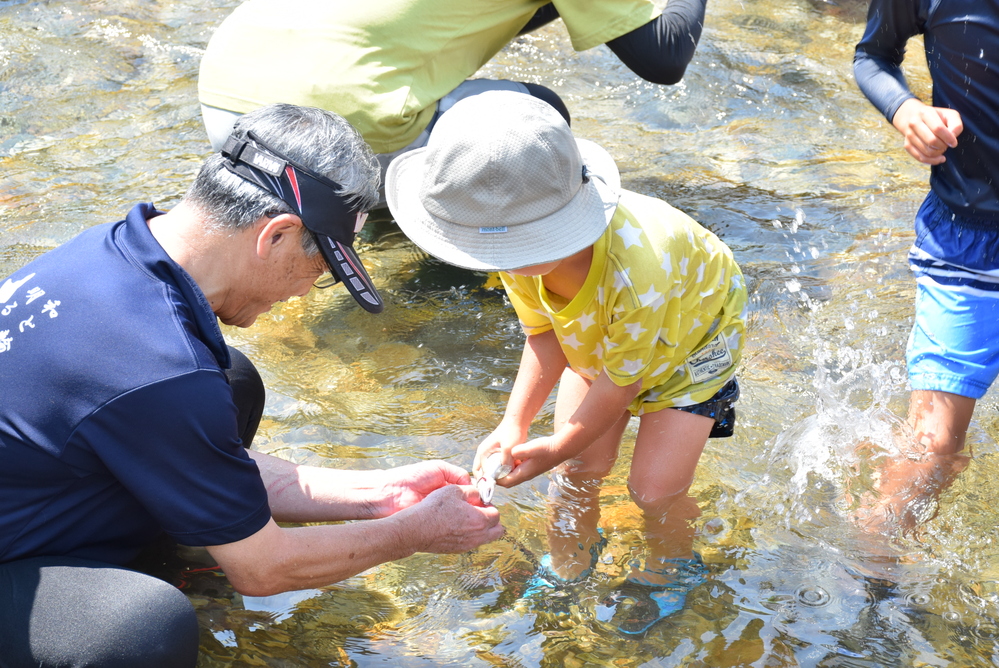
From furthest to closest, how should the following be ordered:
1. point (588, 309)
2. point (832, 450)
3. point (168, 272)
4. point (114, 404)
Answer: point (832, 450) < point (588, 309) < point (168, 272) < point (114, 404)

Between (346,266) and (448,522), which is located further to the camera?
(448,522)

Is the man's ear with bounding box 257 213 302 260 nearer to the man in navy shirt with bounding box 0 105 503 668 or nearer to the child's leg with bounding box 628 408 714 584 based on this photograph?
the man in navy shirt with bounding box 0 105 503 668

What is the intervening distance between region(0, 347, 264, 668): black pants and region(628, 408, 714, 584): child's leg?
1.26 metres

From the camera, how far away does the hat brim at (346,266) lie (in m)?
2.06

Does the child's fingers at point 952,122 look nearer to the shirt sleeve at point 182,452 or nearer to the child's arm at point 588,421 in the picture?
the child's arm at point 588,421

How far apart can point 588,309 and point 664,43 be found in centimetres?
180

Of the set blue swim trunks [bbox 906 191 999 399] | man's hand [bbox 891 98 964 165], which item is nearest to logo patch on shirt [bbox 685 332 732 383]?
blue swim trunks [bbox 906 191 999 399]

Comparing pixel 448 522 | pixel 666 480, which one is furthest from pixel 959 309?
pixel 448 522

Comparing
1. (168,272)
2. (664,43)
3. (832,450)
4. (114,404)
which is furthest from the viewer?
(664,43)

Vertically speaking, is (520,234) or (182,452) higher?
(520,234)

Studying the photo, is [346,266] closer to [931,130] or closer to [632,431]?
[632,431]

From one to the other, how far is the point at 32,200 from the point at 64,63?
1.93 meters

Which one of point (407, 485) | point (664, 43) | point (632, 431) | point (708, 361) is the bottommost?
point (632, 431)

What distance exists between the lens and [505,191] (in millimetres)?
1963
